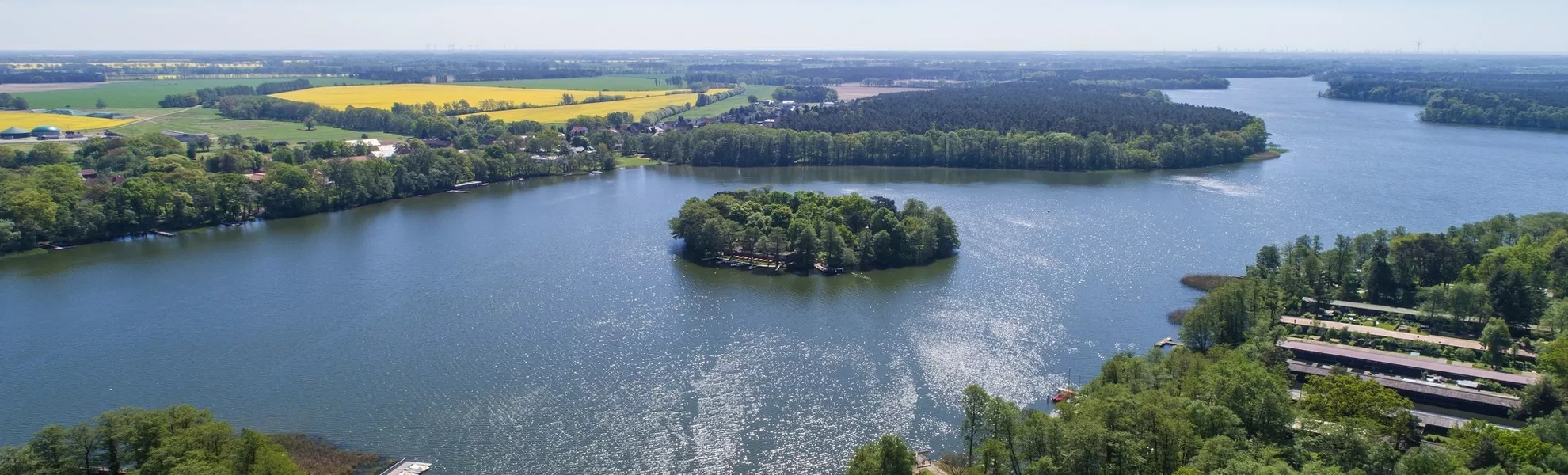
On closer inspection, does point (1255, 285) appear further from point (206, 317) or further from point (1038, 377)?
point (206, 317)

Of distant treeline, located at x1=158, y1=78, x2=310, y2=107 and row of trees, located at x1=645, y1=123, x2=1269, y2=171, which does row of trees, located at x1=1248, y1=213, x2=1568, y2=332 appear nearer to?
row of trees, located at x1=645, y1=123, x2=1269, y2=171

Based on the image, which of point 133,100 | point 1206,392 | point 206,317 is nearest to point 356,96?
point 133,100

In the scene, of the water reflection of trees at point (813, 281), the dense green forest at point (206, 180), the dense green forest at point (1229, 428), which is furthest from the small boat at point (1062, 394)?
the dense green forest at point (206, 180)

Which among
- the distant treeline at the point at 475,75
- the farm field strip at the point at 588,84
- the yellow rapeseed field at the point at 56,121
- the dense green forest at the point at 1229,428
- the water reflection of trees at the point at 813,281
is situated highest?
the distant treeline at the point at 475,75

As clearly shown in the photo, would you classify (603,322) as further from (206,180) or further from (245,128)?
(245,128)

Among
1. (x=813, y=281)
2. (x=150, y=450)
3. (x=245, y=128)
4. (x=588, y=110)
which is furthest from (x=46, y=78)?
(x=150, y=450)

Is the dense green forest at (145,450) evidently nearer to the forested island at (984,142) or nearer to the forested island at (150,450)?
the forested island at (150,450)

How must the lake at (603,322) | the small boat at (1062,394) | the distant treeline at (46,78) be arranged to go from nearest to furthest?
the lake at (603,322) → the small boat at (1062,394) → the distant treeline at (46,78)
